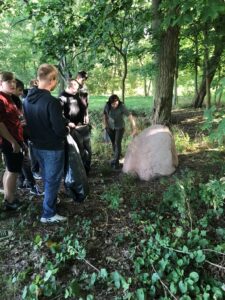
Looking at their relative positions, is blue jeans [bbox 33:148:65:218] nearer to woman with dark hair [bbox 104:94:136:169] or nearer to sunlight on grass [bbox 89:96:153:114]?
woman with dark hair [bbox 104:94:136:169]

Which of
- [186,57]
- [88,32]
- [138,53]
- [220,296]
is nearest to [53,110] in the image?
[220,296]

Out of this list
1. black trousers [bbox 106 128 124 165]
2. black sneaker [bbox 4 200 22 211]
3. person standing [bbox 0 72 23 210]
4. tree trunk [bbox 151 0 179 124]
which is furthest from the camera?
tree trunk [bbox 151 0 179 124]

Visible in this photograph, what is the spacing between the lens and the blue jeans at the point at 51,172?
408cm

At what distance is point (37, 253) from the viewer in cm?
368

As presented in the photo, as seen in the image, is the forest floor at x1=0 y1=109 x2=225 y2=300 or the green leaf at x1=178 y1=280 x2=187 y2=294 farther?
the forest floor at x1=0 y1=109 x2=225 y2=300

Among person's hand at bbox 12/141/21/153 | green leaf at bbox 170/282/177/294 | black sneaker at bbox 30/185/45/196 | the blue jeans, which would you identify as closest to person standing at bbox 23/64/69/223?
the blue jeans

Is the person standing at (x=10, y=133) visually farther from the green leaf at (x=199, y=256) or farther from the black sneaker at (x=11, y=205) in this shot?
the green leaf at (x=199, y=256)

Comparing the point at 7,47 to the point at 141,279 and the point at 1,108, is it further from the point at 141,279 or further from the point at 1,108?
the point at 141,279

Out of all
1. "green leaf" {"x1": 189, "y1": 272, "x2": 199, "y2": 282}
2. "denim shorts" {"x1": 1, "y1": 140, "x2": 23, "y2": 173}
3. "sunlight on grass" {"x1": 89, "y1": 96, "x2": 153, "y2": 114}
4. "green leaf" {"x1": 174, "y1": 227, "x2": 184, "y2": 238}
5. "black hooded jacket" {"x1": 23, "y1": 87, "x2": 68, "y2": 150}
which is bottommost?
"green leaf" {"x1": 189, "y1": 272, "x2": 199, "y2": 282}

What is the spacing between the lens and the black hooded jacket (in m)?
3.79

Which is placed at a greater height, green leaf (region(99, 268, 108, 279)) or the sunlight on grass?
the sunlight on grass

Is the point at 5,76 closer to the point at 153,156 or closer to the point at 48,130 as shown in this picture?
the point at 48,130

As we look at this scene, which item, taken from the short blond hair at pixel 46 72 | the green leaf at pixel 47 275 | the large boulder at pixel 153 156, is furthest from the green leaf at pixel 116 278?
the large boulder at pixel 153 156

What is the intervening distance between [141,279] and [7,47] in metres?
23.3
